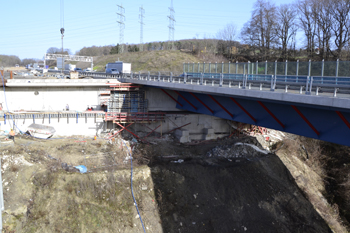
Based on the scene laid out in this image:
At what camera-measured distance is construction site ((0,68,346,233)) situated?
1608 cm

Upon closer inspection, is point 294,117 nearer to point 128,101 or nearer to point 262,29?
point 128,101

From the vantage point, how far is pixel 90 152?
69.7 feet

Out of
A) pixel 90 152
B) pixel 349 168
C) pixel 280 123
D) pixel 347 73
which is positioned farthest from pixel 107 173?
pixel 349 168

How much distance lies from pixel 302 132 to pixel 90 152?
14777 mm

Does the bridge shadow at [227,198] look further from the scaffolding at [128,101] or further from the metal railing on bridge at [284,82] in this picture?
the scaffolding at [128,101]

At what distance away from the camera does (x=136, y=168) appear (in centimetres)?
1962

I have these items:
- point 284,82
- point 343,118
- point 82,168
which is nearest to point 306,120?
point 343,118

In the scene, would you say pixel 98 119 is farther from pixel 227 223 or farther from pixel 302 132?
pixel 302 132

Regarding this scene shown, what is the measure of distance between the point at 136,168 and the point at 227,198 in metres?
6.48

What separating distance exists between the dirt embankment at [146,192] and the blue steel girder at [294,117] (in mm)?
5217

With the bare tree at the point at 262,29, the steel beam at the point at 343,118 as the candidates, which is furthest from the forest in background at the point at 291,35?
the steel beam at the point at 343,118

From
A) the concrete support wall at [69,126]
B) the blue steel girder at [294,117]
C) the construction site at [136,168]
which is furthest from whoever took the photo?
the concrete support wall at [69,126]

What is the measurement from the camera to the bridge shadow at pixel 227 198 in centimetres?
1714

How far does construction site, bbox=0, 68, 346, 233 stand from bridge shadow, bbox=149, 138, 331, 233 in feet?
0.23
